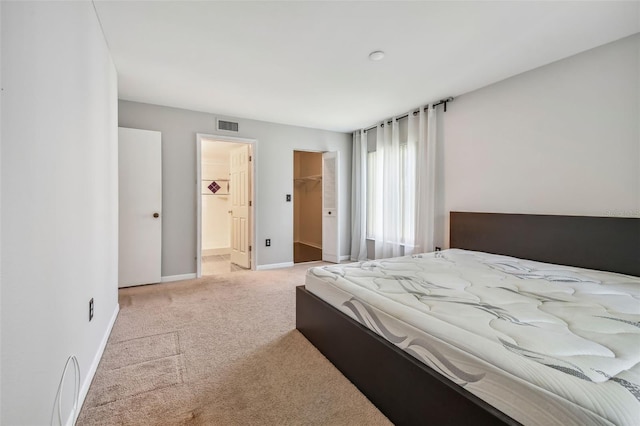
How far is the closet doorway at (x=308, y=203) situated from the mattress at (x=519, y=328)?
453 centimetres

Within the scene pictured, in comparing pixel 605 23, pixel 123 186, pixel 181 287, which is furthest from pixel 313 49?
pixel 181 287

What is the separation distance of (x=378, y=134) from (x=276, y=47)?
2.62 m

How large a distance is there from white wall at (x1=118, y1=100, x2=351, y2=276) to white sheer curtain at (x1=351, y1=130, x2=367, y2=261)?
Answer: 150mm

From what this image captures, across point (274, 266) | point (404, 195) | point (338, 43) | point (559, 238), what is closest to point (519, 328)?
point (559, 238)

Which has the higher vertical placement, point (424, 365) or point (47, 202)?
point (47, 202)

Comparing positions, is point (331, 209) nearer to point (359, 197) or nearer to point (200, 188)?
point (359, 197)

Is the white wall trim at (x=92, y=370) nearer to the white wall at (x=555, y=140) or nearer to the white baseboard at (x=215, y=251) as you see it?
the white baseboard at (x=215, y=251)

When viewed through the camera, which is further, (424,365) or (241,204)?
(241,204)

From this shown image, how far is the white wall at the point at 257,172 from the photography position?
3.78 m

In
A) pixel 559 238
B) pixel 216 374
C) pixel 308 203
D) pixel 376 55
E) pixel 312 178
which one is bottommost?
pixel 216 374

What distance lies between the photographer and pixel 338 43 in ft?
7.55

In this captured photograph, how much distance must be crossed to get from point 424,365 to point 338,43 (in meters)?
2.39

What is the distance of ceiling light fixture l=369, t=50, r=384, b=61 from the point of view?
2.44m

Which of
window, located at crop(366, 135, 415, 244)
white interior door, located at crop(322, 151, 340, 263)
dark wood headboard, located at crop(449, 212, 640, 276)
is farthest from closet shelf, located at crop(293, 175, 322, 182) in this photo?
dark wood headboard, located at crop(449, 212, 640, 276)
